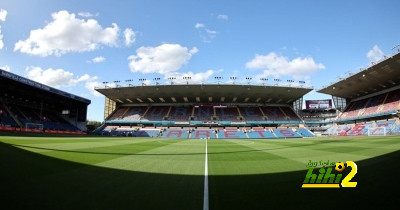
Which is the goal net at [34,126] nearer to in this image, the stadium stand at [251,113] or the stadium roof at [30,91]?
the stadium roof at [30,91]

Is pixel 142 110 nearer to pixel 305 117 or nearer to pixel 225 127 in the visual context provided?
pixel 225 127

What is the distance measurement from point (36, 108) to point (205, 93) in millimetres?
45115

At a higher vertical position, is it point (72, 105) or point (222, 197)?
point (72, 105)

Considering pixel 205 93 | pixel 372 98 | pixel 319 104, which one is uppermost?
pixel 205 93

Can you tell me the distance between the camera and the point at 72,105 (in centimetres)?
6662

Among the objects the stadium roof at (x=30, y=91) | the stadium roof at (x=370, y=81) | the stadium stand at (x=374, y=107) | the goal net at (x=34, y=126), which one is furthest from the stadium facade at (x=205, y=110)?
the goal net at (x=34, y=126)

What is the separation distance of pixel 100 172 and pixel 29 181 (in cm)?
217

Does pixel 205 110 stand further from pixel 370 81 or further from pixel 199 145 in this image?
pixel 199 145

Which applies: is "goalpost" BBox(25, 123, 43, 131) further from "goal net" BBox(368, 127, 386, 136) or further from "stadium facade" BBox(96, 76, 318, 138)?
"goal net" BBox(368, 127, 386, 136)

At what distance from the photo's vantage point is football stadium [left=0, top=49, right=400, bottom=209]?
4.83 metres

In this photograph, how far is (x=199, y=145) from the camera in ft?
85.5

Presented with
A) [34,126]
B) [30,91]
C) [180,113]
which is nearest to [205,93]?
[180,113]

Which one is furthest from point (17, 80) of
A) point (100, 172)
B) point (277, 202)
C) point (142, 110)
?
point (277, 202)

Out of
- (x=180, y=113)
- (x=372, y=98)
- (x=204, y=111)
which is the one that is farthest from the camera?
(x=204, y=111)
